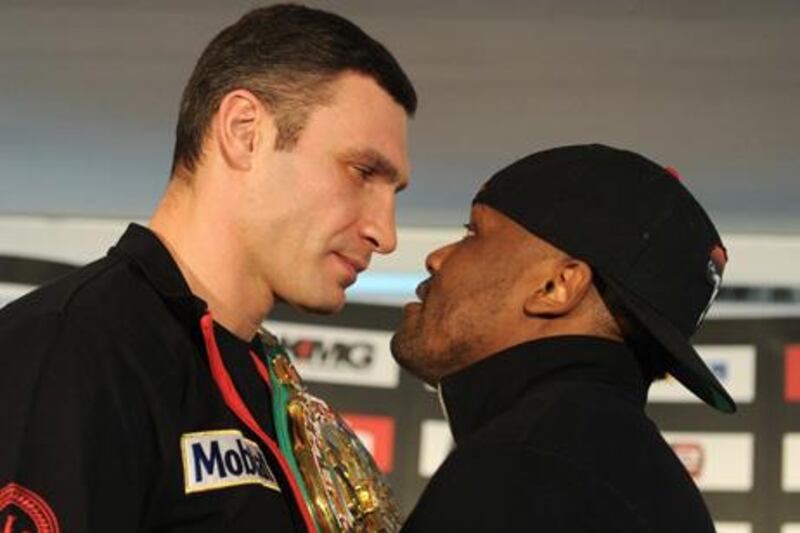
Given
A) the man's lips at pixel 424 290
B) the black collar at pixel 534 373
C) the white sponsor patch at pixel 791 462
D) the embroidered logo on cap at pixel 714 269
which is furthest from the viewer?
the white sponsor patch at pixel 791 462

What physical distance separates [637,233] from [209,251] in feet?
1.63

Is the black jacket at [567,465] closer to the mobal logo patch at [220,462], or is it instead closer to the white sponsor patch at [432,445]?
the mobal logo patch at [220,462]

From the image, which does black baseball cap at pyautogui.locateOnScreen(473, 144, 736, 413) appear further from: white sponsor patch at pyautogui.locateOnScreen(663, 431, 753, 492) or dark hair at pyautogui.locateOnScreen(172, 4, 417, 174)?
white sponsor patch at pyautogui.locateOnScreen(663, 431, 753, 492)

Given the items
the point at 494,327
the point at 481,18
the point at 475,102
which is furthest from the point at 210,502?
the point at 475,102

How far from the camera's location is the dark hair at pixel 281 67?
1.83 meters

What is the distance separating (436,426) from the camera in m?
5.36

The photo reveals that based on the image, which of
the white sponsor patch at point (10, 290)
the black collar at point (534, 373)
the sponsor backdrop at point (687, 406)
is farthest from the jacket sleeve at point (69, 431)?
the white sponsor patch at point (10, 290)

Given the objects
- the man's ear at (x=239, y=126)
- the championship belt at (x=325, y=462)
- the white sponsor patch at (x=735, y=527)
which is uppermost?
the man's ear at (x=239, y=126)

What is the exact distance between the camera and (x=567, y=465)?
158 cm

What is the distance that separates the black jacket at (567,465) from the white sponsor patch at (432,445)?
352 centimetres

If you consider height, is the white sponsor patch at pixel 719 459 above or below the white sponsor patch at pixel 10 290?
below

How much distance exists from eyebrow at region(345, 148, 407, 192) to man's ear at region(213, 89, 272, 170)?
107 mm

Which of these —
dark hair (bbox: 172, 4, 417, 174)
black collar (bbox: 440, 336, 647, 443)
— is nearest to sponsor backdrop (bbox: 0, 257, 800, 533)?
black collar (bbox: 440, 336, 647, 443)

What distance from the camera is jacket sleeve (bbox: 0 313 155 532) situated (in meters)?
1.46
